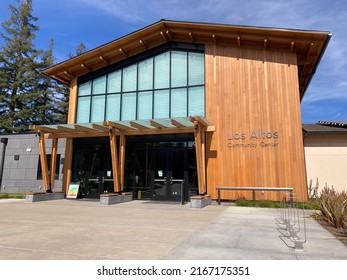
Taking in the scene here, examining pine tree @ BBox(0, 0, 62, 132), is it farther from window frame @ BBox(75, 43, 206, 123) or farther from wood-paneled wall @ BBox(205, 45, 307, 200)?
wood-paneled wall @ BBox(205, 45, 307, 200)

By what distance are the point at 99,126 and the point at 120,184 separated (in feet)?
10.4

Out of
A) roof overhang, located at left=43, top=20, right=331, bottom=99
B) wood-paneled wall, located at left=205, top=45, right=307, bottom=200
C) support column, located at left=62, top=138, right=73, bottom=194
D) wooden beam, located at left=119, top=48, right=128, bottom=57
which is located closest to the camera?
wood-paneled wall, located at left=205, top=45, right=307, bottom=200

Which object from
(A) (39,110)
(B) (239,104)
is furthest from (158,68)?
(A) (39,110)

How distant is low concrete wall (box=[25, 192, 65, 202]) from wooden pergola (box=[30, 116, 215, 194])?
395 millimetres

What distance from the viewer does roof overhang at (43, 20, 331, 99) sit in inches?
509

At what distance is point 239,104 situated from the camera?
13703 millimetres

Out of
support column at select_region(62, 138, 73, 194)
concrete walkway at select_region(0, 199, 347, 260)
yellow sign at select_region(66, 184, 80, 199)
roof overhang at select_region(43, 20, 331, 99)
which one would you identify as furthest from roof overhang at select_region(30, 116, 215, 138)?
concrete walkway at select_region(0, 199, 347, 260)

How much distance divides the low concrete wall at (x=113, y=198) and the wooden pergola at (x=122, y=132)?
0.42m

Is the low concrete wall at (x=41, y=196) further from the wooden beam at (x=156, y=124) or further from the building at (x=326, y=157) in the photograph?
the building at (x=326, y=157)

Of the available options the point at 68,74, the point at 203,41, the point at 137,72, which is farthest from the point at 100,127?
the point at 203,41

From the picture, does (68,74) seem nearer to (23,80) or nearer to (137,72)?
(137,72)

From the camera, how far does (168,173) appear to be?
14.2 metres

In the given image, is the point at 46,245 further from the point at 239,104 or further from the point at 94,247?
the point at 239,104

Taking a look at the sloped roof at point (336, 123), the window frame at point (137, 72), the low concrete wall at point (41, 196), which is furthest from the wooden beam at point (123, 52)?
the sloped roof at point (336, 123)
